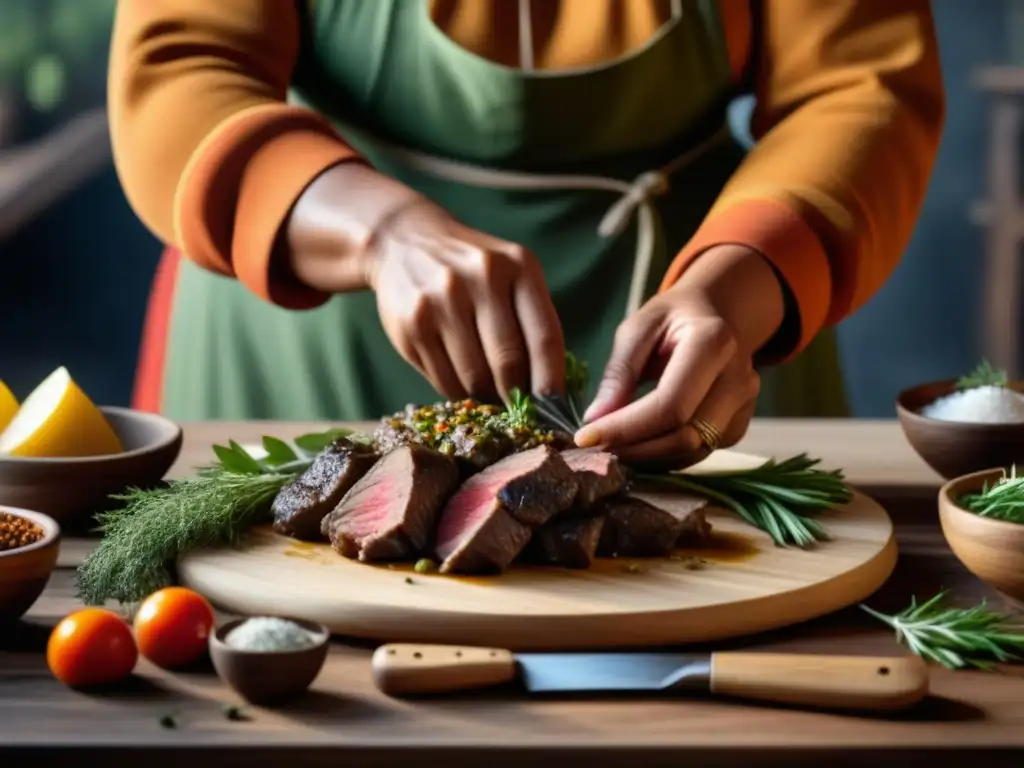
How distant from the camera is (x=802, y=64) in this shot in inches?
97.2

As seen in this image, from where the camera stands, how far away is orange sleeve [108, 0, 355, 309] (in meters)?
2.20

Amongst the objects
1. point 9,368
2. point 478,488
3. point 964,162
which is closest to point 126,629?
point 478,488

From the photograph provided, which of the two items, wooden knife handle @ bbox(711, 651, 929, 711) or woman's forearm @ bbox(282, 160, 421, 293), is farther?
woman's forearm @ bbox(282, 160, 421, 293)

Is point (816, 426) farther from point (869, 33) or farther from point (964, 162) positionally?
point (964, 162)

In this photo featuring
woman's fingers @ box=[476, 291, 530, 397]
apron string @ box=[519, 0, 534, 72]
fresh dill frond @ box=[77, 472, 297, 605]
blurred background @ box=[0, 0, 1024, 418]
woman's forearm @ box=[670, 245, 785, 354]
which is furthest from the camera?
blurred background @ box=[0, 0, 1024, 418]

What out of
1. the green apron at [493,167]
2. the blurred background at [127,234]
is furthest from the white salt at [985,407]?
the blurred background at [127,234]

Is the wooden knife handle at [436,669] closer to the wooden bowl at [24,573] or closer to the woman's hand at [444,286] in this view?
the wooden bowl at [24,573]

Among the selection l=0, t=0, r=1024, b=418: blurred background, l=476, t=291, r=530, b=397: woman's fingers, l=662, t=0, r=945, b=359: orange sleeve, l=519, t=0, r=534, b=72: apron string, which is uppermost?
l=519, t=0, r=534, b=72: apron string

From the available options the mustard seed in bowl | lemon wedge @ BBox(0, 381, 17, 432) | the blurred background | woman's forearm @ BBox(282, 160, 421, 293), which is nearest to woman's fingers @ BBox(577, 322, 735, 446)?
woman's forearm @ BBox(282, 160, 421, 293)

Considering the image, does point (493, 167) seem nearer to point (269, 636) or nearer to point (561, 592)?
point (561, 592)

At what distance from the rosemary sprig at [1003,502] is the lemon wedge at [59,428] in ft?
3.54

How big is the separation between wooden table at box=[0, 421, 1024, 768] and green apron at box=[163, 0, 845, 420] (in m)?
1.23

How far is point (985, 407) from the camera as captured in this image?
2.05 metres

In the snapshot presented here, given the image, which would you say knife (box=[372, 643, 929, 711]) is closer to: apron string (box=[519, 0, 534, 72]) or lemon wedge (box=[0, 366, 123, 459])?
lemon wedge (box=[0, 366, 123, 459])
